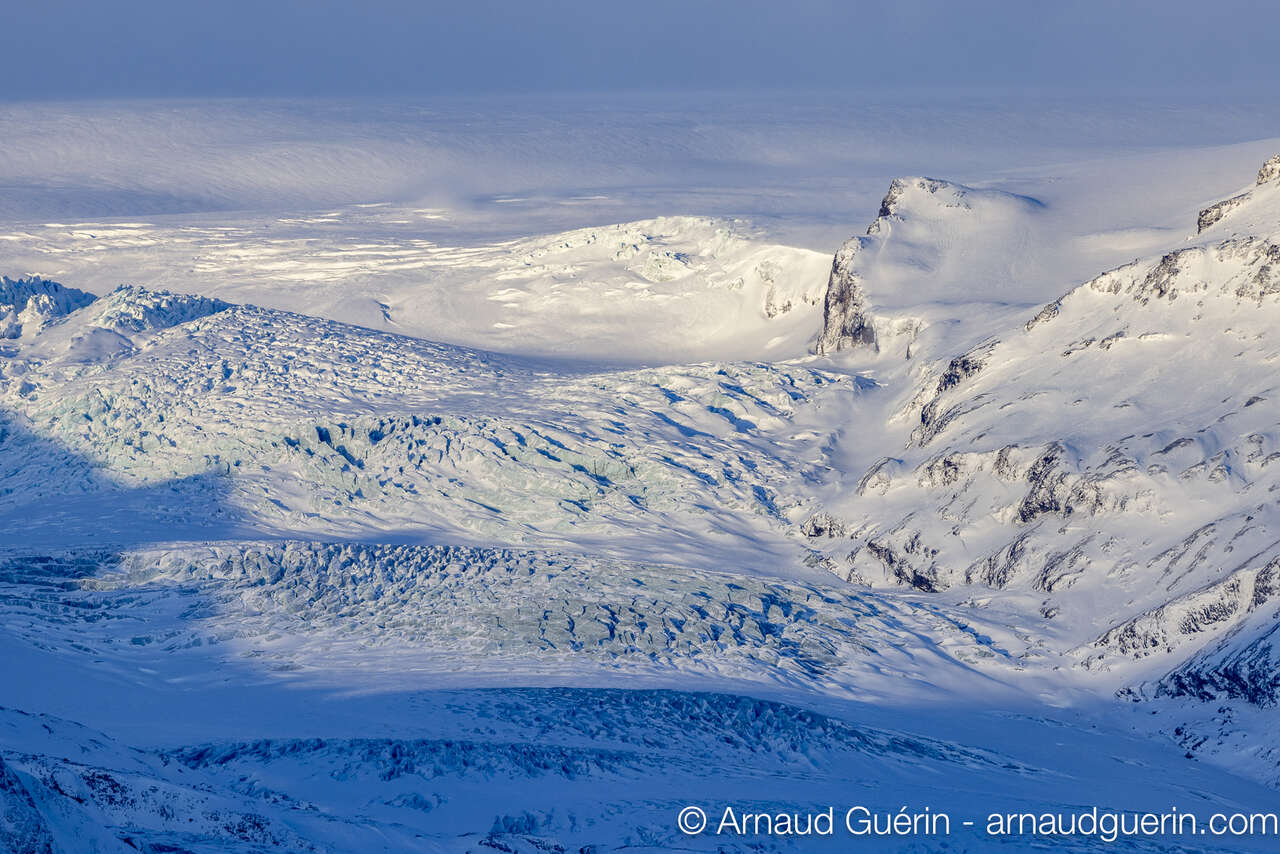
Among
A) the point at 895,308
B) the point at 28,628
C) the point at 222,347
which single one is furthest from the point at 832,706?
the point at 222,347

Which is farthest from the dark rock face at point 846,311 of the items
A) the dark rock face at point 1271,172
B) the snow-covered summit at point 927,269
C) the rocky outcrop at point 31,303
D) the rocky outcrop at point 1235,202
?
the rocky outcrop at point 31,303

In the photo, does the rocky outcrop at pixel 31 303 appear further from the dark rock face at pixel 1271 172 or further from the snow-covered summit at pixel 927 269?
the dark rock face at pixel 1271 172

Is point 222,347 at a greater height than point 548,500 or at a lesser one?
greater

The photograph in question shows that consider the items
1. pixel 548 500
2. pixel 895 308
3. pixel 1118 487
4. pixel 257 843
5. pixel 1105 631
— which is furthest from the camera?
pixel 895 308

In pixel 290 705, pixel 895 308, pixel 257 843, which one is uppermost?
pixel 895 308

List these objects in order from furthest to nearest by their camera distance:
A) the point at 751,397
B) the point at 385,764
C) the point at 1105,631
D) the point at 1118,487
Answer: the point at 751,397
the point at 1118,487
the point at 1105,631
the point at 385,764

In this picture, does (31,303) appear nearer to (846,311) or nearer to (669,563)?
(846,311)

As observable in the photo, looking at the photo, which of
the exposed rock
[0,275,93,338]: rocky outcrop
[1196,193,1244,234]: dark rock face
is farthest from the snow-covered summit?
the exposed rock

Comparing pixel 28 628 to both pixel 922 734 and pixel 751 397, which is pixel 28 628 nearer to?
pixel 922 734
